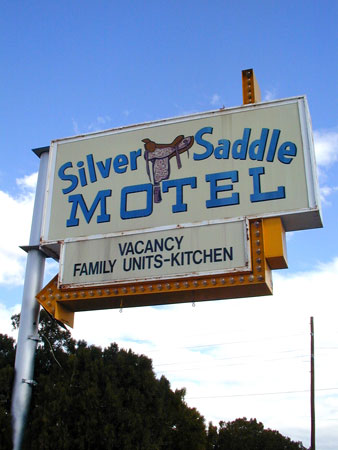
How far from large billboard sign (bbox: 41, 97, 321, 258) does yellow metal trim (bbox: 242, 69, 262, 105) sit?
0.88 feet

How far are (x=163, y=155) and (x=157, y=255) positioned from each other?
1.97 metres

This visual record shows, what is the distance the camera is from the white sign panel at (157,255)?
8008 millimetres

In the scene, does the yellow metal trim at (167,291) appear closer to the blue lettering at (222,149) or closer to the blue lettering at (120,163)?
the blue lettering at (222,149)

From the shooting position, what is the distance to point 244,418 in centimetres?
3803

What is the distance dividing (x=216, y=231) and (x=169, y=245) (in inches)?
31.0

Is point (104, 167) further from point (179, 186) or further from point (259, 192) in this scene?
point (259, 192)

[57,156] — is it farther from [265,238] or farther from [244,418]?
[244,418]

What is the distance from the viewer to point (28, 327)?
873cm

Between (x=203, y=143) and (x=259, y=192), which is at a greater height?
(x=203, y=143)

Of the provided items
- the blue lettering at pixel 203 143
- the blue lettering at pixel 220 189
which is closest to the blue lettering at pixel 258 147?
the blue lettering at pixel 220 189

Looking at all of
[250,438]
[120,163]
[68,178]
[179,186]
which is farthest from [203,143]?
[250,438]

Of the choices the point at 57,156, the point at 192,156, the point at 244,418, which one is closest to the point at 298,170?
the point at 192,156

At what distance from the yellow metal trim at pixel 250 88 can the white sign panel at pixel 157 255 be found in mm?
2514

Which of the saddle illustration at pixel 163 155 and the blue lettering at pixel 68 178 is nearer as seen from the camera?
the saddle illustration at pixel 163 155
